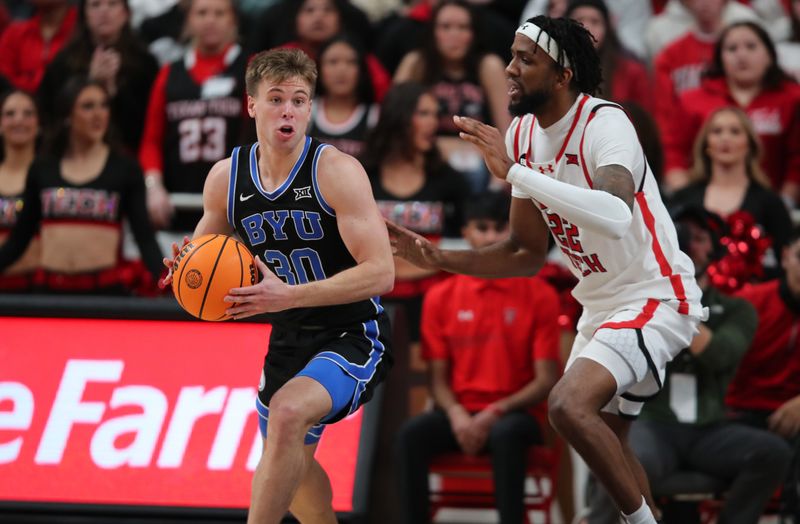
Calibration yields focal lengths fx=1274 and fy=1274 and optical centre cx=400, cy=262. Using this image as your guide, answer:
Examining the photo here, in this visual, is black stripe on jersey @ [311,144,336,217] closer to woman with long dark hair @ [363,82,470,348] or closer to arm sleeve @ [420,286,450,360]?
arm sleeve @ [420,286,450,360]

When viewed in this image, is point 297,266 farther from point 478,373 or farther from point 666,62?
point 666,62

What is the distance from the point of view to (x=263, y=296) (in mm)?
4586

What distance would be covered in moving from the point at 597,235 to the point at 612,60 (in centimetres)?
362

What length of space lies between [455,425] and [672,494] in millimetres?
1197

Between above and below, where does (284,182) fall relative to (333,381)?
above

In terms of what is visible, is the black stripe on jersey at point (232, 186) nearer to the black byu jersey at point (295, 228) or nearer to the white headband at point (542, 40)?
the black byu jersey at point (295, 228)

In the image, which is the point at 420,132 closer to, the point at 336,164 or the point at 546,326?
the point at 546,326

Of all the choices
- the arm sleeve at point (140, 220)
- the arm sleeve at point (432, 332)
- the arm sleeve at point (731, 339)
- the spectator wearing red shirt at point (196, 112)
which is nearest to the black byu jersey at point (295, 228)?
the arm sleeve at point (432, 332)

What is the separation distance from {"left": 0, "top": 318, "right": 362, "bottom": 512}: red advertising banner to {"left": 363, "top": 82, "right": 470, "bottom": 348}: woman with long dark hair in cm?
112

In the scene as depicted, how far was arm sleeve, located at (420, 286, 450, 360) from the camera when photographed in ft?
23.6

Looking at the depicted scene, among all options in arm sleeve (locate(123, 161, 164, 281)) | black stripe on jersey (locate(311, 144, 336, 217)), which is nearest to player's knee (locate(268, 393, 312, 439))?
black stripe on jersey (locate(311, 144, 336, 217))

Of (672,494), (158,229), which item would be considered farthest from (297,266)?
(158,229)

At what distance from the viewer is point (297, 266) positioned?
16.7 ft

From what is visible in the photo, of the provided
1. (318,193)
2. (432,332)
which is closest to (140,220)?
(432,332)
